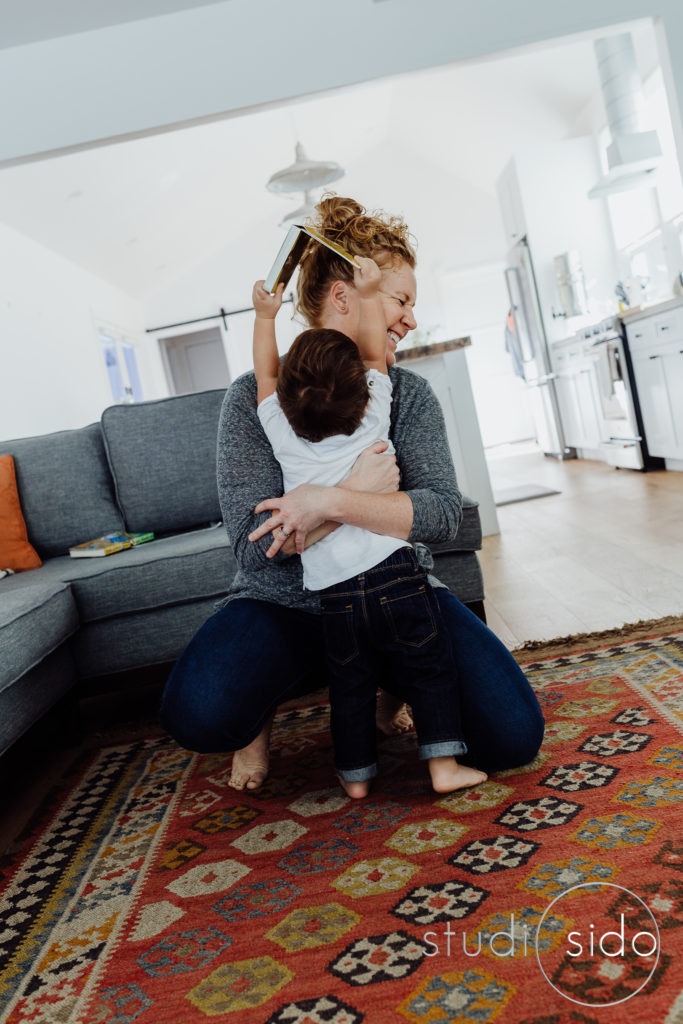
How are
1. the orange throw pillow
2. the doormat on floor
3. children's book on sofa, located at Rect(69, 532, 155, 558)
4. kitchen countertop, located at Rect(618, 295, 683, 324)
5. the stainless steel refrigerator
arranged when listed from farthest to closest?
1. the stainless steel refrigerator
2. the doormat on floor
3. kitchen countertop, located at Rect(618, 295, 683, 324)
4. the orange throw pillow
5. children's book on sofa, located at Rect(69, 532, 155, 558)

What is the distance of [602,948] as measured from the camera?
2.99 feet

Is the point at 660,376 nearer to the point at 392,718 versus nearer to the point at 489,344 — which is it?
the point at 392,718

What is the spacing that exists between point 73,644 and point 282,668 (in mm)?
795

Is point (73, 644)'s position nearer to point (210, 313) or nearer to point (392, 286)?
point (392, 286)

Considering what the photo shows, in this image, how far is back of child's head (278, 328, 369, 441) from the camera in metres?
1.29

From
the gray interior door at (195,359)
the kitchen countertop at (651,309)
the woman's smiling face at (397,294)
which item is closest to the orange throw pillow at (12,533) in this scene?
the woman's smiling face at (397,294)

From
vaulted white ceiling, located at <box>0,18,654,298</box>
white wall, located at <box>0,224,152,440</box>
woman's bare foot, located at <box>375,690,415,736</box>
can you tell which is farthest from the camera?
vaulted white ceiling, located at <box>0,18,654,298</box>

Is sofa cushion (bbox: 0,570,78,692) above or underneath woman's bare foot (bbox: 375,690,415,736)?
above

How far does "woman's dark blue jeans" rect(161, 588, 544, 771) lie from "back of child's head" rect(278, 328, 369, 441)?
1.25 ft

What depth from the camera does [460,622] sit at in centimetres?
A: 148

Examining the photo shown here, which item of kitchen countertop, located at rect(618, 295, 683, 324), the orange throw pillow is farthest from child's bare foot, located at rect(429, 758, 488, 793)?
kitchen countertop, located at rect(618, 295, 683, 324)

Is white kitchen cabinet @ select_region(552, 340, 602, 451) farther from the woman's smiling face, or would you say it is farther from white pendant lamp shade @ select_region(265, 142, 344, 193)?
the woman's smiling face

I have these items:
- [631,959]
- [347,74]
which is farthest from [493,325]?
[631,959]

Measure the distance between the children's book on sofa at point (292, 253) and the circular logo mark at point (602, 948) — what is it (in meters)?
0.96
